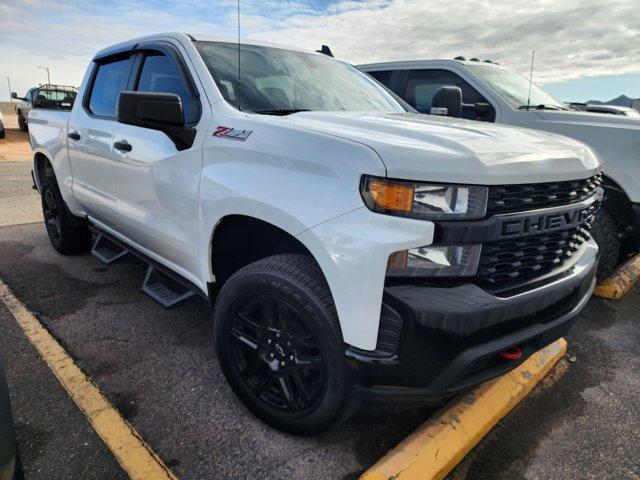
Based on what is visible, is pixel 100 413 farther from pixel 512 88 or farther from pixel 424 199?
pixel 512 88

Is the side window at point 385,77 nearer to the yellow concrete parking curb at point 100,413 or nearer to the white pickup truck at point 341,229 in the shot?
the white pickup truck at point 341,229

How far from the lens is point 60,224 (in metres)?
4.67

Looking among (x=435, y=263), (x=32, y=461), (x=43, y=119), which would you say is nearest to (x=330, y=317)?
(x=435, y=263)

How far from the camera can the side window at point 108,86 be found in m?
3.53

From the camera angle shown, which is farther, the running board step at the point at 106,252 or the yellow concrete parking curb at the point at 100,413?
the running board step at the point at 106,252

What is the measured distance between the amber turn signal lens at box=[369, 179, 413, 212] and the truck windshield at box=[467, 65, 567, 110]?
381cm

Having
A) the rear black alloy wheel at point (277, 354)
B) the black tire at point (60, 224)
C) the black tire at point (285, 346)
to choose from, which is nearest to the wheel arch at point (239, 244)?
Answer: the black tire at point (285, 346)

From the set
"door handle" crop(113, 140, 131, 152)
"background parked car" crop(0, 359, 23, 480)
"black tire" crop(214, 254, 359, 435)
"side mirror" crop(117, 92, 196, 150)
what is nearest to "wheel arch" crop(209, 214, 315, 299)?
"black tire" crop(214, 254, 359, 435)

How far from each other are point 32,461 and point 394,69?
16.9 feet

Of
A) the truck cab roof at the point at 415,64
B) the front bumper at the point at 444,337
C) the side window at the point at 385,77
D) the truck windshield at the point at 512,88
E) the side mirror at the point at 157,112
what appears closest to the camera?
the front bumper at the point at 444,337

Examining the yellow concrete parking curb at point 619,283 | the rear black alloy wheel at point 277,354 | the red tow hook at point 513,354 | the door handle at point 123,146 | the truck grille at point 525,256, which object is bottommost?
the yellow concrete parking curb at point 619,283

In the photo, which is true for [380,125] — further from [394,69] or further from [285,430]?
[394,69]

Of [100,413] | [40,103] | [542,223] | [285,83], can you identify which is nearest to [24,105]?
[40,103]

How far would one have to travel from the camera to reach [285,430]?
228cm
